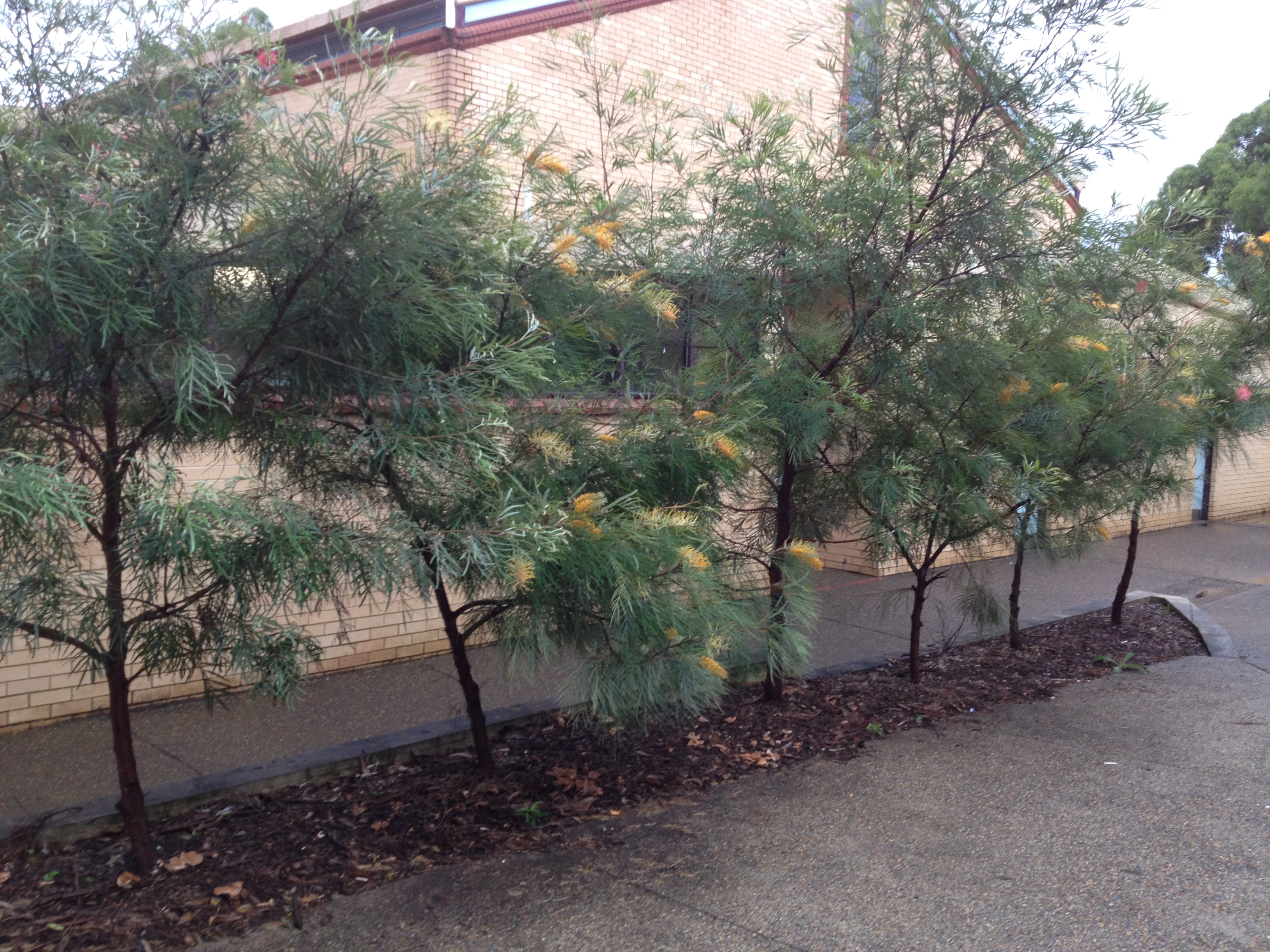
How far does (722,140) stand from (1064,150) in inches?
64.8

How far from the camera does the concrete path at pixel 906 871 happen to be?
3549 millimetres

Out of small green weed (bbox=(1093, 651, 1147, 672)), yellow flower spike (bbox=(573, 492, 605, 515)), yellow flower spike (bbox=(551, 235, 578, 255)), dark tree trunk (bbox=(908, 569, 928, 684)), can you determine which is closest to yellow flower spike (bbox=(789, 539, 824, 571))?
yellow flower spike (bbox=(573, 492, 605, 515))

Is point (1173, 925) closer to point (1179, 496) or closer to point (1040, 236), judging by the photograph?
point (1040, 236)

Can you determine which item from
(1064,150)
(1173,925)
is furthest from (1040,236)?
(1173,925)

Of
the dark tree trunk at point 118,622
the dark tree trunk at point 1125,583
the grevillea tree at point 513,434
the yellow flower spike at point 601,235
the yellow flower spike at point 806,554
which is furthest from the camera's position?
the dark tree trunk at point 1125,583

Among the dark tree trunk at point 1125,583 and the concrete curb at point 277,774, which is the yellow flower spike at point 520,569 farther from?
the dark tree trunk at point 1125,583

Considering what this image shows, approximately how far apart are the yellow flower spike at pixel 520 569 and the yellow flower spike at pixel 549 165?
153cm

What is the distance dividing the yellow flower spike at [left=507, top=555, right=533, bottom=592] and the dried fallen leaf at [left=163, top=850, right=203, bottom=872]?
1969 millimetres

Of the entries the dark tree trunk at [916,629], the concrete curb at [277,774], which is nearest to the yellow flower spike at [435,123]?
the concrete curb at [277,774]

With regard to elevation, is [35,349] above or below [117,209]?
below

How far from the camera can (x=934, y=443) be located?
539 centimetres

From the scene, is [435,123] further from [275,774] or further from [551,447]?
[275,774]

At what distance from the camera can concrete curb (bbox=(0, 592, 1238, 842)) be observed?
4207mm

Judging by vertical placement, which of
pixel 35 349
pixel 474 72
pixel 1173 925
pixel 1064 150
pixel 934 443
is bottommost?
pixel 1173 925
